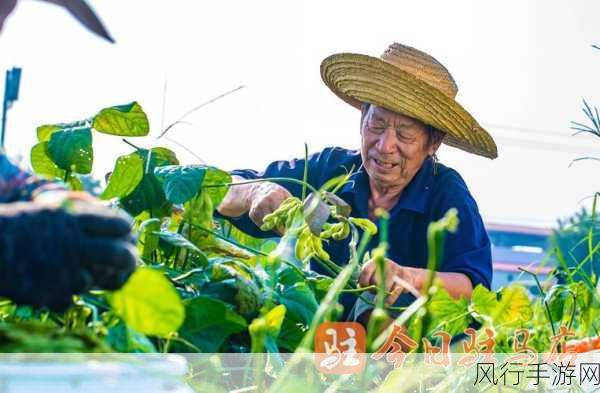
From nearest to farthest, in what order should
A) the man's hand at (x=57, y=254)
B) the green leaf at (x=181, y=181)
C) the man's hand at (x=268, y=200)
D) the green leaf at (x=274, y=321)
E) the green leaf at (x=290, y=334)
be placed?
the man's hand at (x=57, y=254) < the green leaf at (x=274, y=321) < the green leaf at (x=290, y=334) < the green leaf at (x=181, y=181) < the man's hand at (x=268, y=200)

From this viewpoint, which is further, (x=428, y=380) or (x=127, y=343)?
(x=428, y=380)

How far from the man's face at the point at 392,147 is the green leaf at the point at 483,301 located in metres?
1.38

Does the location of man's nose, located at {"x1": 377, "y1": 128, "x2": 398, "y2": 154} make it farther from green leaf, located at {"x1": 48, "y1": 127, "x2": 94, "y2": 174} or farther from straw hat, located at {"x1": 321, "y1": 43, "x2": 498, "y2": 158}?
green leaf, located at {"x1": 48, "y1": 127, "x2": 94, "y2": 174}

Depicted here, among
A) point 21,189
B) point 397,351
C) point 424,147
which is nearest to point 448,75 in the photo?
point 424,147

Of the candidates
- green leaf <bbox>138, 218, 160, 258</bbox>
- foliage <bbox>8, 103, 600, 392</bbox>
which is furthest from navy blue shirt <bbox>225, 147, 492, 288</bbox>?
green leaf <bbox>138, 218, 160, 258</bbox>

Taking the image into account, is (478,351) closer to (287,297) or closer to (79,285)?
(287,297)

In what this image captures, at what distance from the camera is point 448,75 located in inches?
94.0

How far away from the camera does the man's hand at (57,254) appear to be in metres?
0.34

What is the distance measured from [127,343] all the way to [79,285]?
0.13 m

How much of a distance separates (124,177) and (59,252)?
50cm

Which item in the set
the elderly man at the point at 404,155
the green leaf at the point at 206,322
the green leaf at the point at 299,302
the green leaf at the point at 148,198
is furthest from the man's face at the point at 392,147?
the green leaf at the point at 206,322

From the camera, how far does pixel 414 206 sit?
2104 mm

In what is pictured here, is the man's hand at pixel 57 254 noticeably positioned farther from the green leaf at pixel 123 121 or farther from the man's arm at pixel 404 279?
the green leaf at pixel 123 121

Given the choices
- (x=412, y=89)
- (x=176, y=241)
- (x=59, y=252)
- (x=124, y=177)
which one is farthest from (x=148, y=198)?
(x=412, y=89)
